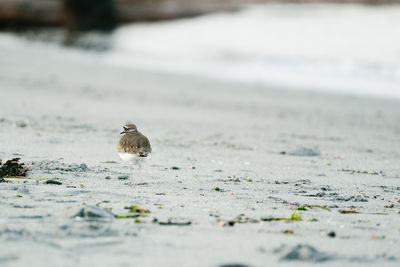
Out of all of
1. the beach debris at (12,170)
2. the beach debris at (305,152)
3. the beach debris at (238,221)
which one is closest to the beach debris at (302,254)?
the beach debris at (238,221)

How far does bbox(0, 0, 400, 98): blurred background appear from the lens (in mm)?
15336

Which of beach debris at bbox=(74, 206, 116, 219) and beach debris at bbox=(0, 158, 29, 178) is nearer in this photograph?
beach debris at bbox=(74, 206, 116, 219)

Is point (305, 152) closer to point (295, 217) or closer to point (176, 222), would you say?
point (295, 217)

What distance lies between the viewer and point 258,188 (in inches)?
189

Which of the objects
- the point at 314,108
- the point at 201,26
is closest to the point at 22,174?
the point at 314,108

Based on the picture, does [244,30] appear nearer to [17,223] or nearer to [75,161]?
[75,161]

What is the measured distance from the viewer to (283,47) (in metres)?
18.3

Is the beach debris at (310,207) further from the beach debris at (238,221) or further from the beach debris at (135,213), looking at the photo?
the beach debris at (135,213)

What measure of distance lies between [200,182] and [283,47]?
545 inches

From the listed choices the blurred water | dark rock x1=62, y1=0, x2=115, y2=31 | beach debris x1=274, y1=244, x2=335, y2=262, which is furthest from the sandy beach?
dark rock x1=62, y1=0, x2=115, y2=31

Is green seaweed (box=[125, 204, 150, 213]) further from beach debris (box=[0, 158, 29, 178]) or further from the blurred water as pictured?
the blurred water

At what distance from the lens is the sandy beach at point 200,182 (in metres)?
3.15

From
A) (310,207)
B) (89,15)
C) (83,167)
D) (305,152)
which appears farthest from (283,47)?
(310,207)

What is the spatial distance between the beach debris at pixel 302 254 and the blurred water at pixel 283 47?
996 centimetres
